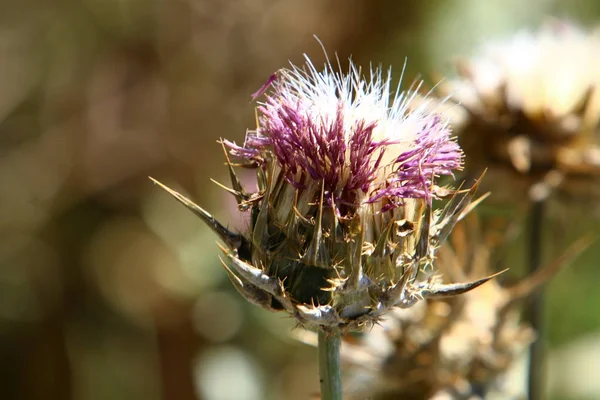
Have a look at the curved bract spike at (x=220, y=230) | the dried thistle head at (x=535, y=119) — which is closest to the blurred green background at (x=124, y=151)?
the dried thistle head at (x=535, y=119)

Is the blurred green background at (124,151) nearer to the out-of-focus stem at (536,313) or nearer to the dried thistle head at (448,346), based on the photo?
the out-of-focus stem at (536,313)

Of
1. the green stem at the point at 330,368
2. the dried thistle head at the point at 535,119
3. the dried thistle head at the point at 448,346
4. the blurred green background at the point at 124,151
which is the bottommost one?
the green stem at the point at 330,368

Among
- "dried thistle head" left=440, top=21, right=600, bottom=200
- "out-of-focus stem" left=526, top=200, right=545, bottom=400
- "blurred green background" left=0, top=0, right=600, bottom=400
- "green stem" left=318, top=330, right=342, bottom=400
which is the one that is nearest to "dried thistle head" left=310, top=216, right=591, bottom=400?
"out-of-focus stem" left=526, top=200, right=545, bottom=400

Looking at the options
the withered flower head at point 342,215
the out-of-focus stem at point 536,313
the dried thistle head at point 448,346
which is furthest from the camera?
the out-of-focus stem at point 536,313

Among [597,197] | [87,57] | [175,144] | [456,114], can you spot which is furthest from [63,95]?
[597,197]

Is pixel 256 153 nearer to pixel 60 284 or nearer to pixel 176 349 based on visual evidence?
pixel 176 349

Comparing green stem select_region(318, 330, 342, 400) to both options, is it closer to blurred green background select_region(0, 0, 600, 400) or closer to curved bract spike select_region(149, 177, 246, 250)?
curved bract spike select_region(149, 177, 246, 250)
